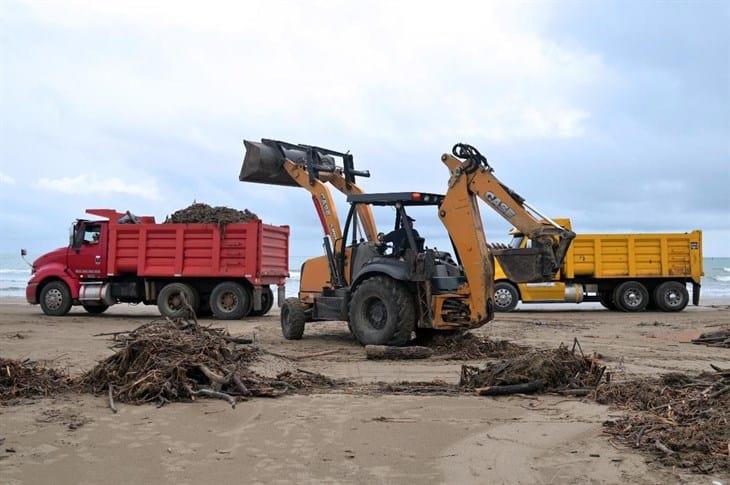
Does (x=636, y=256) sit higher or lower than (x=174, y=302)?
higher

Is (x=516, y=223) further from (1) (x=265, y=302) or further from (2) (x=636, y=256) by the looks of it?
(2) (x=636, y=256)

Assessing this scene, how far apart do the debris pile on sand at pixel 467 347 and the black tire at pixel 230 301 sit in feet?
23.6

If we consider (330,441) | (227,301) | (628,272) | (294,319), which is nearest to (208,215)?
(227,301)

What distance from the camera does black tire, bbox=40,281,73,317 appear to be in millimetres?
18219

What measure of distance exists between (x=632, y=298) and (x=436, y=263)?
38.1 feet

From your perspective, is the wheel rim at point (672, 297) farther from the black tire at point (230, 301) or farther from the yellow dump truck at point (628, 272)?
the black tire at point (230, 301)

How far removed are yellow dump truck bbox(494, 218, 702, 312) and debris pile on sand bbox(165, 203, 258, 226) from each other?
23.5ft

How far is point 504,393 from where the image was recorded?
707 cm

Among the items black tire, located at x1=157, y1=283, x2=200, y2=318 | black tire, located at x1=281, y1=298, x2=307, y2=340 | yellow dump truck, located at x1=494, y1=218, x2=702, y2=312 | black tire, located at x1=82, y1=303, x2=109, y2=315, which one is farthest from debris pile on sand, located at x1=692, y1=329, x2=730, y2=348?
black tire, located at x1=82, y1=303, x2=109, y2=315

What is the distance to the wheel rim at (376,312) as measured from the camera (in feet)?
35.2

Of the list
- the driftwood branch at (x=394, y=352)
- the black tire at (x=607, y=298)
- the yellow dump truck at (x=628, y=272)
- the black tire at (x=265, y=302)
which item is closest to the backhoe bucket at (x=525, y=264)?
the driftwood branch at (x=394, y=352)

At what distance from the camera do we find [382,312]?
10781 millimetres

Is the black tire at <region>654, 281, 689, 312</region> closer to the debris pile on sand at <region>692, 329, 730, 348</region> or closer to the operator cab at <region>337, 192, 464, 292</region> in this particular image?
the debris pile on sand at <region>692, 329, 730, 348</region>

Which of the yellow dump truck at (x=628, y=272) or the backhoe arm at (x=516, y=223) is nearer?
the backhoe arm at (x=516, y=223)
